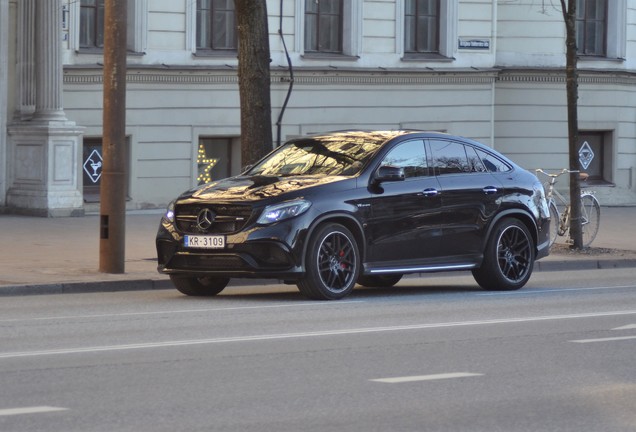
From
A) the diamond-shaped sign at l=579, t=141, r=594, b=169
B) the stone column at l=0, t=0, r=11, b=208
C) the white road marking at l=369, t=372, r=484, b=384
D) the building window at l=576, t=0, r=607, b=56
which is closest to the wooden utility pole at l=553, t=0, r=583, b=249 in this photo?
the stone column at l=0, t=0, r=11, b=208

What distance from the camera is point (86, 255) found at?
64.5 feet

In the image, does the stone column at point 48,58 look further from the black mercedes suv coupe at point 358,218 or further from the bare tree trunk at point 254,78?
the black mercedes suv coupe at point 358,218

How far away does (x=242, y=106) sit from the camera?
63.4ft

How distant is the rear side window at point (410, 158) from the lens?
15.6m

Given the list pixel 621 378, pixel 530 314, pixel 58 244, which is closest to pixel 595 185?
pixel 58 244

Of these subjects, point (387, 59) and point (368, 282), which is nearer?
point (368, 282)

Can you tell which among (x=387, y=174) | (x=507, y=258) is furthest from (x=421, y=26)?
(x=387, y=174)

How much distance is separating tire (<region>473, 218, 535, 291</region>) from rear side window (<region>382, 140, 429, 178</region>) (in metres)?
1.12

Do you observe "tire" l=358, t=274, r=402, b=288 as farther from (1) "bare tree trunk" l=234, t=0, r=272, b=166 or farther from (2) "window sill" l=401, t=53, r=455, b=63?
(2) "window sill" l=401, t=53, r=455, b=63

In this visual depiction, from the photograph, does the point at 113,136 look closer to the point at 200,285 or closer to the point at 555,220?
the point at 200,285

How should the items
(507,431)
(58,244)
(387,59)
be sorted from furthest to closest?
(387,59), (58,244), (507,431)

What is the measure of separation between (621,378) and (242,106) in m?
10.2

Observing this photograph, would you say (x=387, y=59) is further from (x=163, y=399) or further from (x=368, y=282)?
(x=163, y=399)

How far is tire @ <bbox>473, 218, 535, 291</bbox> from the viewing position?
16281 mm
